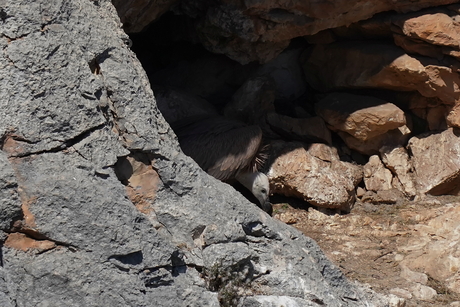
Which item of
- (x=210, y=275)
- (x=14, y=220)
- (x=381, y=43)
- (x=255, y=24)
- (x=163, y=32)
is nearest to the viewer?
(x=14, y=220)

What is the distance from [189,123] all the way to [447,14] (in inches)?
84.8

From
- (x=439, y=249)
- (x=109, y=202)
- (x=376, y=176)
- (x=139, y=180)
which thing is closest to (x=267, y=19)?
(x=376, y=176)

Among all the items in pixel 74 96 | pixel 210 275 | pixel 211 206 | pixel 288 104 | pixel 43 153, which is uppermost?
pixel 74 96

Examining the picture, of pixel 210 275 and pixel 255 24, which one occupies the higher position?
pixel 255 24

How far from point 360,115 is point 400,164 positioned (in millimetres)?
568

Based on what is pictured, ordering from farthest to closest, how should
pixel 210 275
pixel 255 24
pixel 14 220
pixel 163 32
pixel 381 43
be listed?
pixel 163 32, pixel 381 43, pixel 255 24, pixel 210 275, pixel 14 220

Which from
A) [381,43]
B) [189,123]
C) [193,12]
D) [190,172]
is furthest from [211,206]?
[381,43]

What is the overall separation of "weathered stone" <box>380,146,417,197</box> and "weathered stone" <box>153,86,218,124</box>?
1529 mm

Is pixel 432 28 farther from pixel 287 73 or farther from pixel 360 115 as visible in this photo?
pixel 287 73

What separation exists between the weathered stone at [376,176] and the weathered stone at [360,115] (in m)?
0.24

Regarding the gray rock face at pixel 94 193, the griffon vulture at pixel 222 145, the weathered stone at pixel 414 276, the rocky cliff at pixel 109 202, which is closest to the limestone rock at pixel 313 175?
the griffon vulture at pixel 222 145

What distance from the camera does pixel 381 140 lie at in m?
5.72

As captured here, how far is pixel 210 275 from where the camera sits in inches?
117

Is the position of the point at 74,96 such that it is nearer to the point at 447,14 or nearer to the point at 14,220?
the point at 14,220
